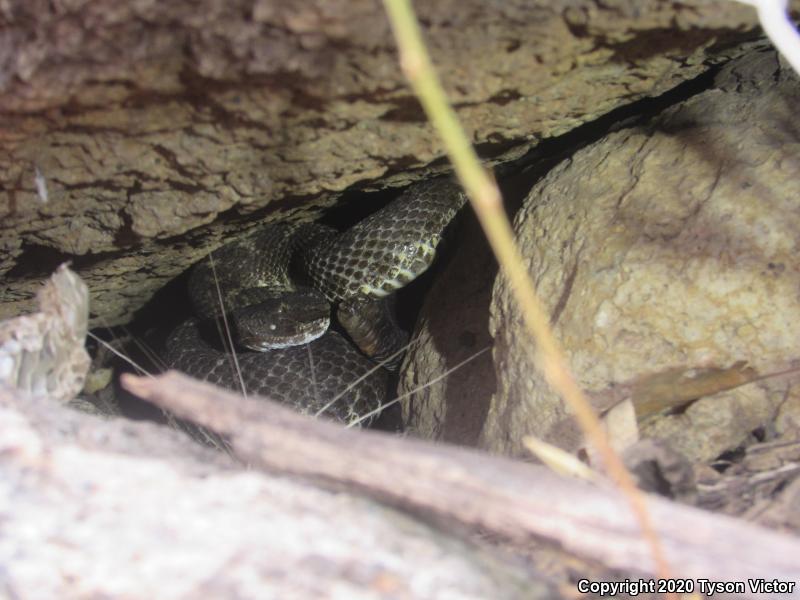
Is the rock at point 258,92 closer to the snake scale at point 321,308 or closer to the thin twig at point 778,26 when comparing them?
the thin twig at point 778,26

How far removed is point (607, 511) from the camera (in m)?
1.31

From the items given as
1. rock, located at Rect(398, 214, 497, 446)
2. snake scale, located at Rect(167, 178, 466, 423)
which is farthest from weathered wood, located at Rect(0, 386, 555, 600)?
snake scale, located at Rect(167, 178, 466, 423)

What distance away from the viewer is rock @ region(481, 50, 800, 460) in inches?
93.0

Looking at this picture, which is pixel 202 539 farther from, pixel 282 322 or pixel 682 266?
pixel 282 322

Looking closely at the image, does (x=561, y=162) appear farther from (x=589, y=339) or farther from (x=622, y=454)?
(x=622, y=454)

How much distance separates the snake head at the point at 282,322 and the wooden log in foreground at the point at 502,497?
3.54m

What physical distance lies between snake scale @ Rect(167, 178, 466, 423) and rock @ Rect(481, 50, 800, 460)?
186cm

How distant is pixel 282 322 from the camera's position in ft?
16.4

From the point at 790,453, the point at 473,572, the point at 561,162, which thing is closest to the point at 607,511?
the point at 473,572

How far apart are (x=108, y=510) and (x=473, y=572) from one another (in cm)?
80

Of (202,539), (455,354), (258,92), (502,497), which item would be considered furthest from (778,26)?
(455,354)

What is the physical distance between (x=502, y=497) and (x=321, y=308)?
3980 millimetres

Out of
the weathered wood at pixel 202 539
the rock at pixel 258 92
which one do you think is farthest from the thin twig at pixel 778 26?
the weathered wood at pixel 202 539

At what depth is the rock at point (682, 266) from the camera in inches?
93.0
